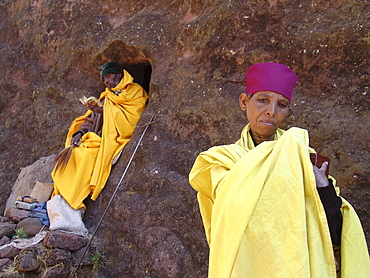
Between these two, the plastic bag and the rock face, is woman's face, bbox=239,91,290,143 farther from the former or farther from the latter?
the plastic bag

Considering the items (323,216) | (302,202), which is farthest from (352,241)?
(302,202)

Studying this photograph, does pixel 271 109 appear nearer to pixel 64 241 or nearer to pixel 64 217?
pixel 64 241

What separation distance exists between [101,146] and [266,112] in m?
3.43

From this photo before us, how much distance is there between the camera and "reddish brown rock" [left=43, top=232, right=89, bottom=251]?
4281 millimetres

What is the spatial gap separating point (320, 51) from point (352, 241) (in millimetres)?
2471

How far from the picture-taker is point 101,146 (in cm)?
527

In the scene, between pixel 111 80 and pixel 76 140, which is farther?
pixel 111 80

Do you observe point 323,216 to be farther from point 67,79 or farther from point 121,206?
point 67,79

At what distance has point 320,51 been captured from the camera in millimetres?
3992

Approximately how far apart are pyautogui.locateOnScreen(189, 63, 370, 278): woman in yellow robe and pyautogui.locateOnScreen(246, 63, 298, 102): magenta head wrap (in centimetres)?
35

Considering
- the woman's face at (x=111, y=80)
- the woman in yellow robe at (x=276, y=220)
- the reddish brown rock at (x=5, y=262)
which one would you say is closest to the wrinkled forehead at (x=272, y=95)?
the woman in yellow robe at (x=276, y=220)

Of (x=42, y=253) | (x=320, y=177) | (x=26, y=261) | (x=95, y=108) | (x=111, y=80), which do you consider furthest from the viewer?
(x=111, y=80)

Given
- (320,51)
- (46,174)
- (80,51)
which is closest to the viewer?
(320,51)

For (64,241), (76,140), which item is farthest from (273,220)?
(76,140)
